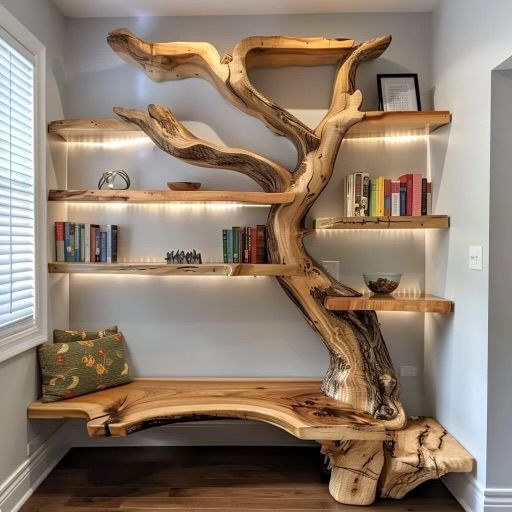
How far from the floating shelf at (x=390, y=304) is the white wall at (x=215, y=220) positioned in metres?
0.44

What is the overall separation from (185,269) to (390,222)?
121 cm

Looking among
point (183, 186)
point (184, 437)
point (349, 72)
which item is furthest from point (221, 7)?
point (184, 437)

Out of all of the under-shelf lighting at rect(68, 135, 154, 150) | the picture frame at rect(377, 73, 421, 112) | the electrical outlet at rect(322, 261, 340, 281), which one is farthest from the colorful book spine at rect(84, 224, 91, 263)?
the picture frame at rect(377, 73, 421, 112)

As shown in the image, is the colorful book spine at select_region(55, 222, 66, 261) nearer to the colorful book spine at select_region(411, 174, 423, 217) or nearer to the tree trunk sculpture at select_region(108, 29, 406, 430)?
the tree trunk sculpture at select_region(108, 29, 406, 430)

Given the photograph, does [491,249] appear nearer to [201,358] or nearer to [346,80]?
[346,80]

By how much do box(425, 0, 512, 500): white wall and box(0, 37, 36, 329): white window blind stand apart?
2.29 m

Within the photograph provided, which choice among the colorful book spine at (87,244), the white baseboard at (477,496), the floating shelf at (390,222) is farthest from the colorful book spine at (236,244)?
the white baseboard at (477,496)

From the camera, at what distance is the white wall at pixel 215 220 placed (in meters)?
2.86

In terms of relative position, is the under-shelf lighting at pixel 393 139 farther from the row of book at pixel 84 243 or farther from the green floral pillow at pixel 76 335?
the green floral pillow at pixel 76 335

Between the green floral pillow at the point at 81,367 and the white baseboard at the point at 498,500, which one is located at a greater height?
the green floral pillow at the point at 81,367

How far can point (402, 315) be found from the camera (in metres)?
2.90

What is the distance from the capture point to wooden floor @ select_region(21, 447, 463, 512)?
2.29 meters

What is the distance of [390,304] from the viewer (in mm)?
2430

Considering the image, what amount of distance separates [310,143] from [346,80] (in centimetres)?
44
